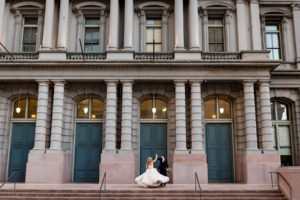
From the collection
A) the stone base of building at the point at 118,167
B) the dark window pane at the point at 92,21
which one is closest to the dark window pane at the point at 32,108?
the stone base of building at the point at 118,167

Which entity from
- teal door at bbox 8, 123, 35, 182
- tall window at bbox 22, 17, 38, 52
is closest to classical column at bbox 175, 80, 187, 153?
teal door at bbox 8, 123, 35, 182

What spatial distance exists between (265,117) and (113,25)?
11292 millimetres

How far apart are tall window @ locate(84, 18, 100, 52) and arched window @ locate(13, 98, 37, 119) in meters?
5.22

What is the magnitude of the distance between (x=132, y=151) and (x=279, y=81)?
36.9ft

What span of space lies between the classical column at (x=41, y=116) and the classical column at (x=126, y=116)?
485 centimetres

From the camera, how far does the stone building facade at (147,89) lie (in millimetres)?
19047

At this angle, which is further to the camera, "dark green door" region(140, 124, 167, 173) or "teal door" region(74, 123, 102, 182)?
"dark green door" region(140, 124, 167, 173)

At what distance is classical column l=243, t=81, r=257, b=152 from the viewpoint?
1892cm

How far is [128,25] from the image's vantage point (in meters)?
20.6

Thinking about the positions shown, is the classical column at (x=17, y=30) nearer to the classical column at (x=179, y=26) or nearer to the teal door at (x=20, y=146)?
the teal door at (x=20, y=146)

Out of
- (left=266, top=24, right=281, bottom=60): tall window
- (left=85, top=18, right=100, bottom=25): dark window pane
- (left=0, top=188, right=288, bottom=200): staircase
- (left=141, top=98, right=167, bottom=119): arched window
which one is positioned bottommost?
(left=0, top=188, right=288, bottom=200): staircase

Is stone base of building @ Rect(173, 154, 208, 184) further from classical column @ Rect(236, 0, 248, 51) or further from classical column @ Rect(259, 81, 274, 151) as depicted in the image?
classical column @ Rect(236, 0, 248, 51)

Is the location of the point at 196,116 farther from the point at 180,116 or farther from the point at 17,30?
the point at 17,30

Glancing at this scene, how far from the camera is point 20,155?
20.8 m
